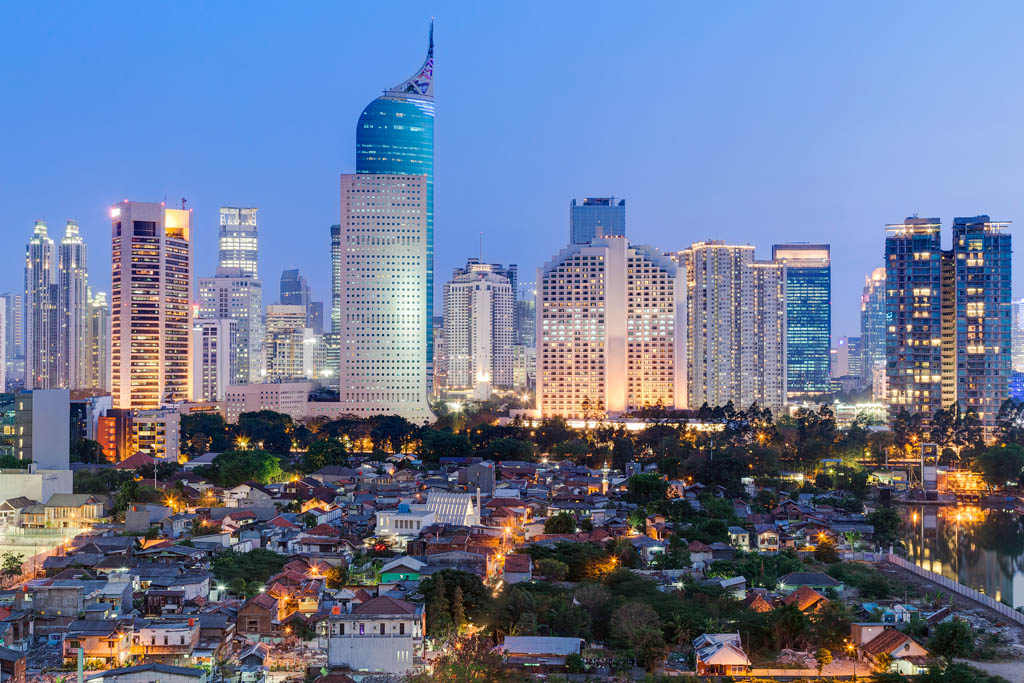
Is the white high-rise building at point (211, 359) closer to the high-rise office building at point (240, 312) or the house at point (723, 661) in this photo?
the high-rise office building at point (240, 312)

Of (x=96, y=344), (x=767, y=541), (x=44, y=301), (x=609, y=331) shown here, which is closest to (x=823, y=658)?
(x=767, y=541)

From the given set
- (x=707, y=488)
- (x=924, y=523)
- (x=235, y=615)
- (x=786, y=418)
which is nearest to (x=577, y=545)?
(x=235, y=615)

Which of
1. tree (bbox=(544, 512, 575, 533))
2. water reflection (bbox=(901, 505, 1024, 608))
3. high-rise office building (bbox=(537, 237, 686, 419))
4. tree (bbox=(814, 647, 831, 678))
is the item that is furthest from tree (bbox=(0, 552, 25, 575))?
high-rise office building (bbox=(537, 237, 686, 419))

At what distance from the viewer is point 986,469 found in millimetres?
30359

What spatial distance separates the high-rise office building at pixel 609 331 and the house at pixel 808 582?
30887 mm

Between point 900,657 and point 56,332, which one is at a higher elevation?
point 56,332

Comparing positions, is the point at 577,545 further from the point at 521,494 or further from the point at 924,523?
the point at 924,523

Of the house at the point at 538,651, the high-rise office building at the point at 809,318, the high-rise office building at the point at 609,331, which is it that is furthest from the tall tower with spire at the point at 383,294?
the high-rise office building at the point at 809,318

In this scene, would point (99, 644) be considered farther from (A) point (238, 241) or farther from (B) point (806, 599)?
(A) point (238, 241)

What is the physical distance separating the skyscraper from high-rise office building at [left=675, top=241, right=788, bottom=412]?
9.37 meters

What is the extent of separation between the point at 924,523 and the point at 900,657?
579 inches

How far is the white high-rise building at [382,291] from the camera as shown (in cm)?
4666

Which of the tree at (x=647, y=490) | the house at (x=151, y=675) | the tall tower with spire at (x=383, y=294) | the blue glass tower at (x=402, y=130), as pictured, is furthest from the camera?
the blue glass tower at (x=402, y=130)

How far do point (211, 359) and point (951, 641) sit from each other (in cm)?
4785
